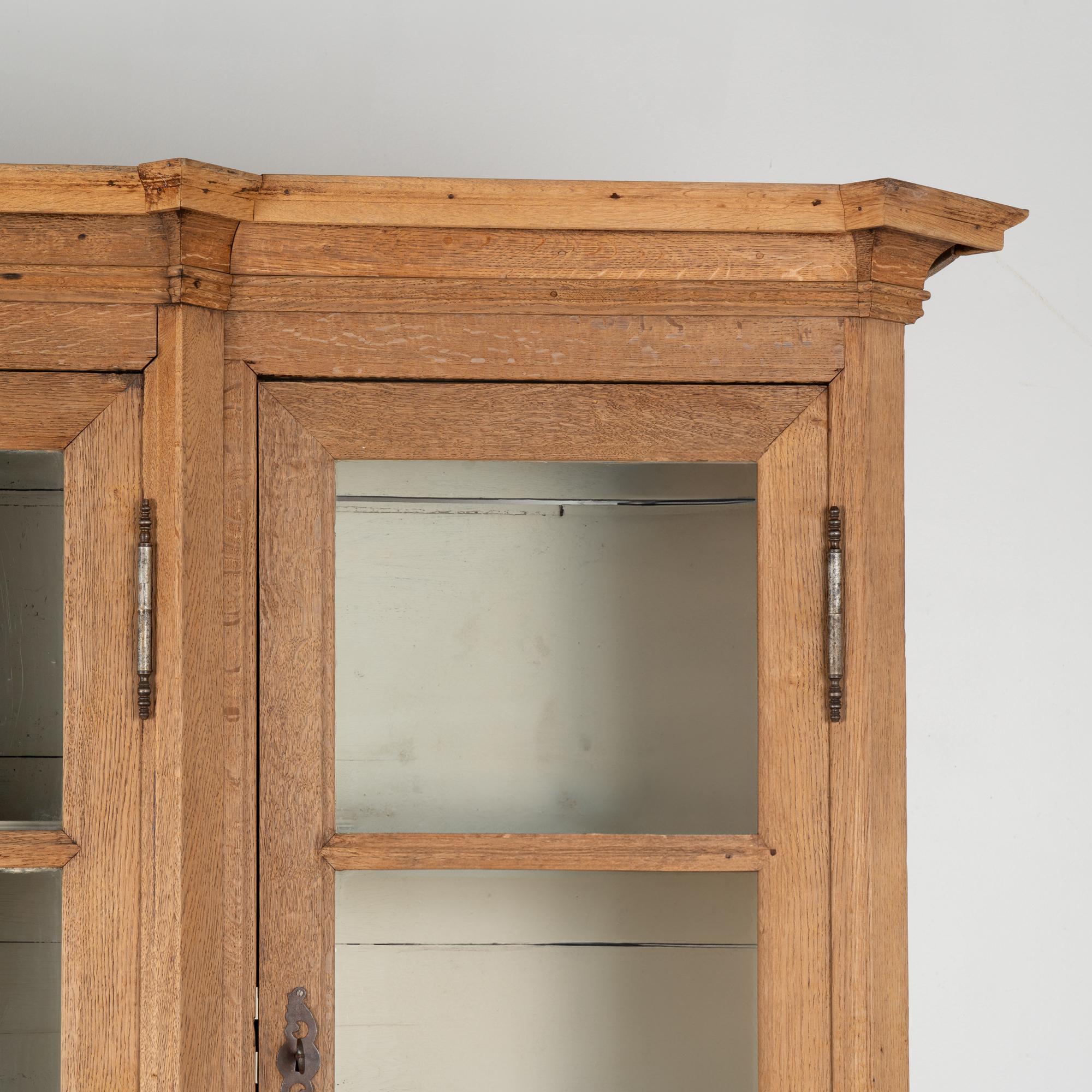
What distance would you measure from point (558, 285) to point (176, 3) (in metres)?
0.79

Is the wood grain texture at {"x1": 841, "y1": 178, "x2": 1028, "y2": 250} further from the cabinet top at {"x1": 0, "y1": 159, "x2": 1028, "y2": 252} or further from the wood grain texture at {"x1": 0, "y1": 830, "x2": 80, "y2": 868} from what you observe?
the wood grain texture at {"x1": 0, "y1": 830, "x2": 80, "y2": 868}

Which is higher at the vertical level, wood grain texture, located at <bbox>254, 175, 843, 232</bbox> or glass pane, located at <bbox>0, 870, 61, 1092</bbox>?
wood grain texture, located at <bbox>254, 175, 843, 232</bbox>

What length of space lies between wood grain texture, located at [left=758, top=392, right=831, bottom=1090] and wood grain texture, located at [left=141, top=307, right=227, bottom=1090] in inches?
15.7

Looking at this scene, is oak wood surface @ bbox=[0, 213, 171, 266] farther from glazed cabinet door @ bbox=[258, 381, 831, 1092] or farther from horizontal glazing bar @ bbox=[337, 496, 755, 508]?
horizontal glazing bar @ bbox=[337, 496, 755, 508]

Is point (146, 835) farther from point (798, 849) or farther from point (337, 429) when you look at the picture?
point (798, 849)

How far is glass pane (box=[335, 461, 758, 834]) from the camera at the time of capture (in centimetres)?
90

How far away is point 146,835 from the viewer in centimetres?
85

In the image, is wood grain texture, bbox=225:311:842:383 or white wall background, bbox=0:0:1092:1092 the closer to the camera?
wood grain texture, bbox=225:311:842:383

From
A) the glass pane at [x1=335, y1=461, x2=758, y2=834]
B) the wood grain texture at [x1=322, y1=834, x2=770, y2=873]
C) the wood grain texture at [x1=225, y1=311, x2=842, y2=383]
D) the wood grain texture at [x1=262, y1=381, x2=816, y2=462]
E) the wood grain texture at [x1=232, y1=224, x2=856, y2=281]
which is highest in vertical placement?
the wood grain texture at [x1=232, y1=224, x2=856, y2=281]

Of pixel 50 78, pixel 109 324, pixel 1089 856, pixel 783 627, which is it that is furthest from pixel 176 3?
pixel 1089 856

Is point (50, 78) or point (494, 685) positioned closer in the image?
point (494, 685)

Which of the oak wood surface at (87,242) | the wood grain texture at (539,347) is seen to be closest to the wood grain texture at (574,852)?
the wood grain texture at (539,347)

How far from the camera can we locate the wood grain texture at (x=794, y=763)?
875 millimetres

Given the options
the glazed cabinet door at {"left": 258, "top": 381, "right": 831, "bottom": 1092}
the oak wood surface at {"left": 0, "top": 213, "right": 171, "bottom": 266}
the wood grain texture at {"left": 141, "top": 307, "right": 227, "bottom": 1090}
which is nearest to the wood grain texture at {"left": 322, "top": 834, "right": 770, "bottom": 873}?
the glazed cabinet door at {"left": 258, "top": 381, "right": 831, "bottom": 1092}
